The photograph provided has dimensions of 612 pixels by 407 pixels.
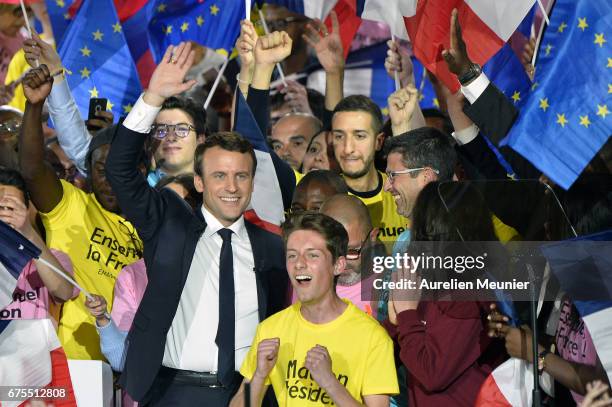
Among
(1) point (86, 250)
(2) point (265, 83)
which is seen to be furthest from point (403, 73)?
(1) point (86, 250)

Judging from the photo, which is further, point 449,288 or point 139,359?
point 139,359

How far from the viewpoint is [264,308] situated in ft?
18.2

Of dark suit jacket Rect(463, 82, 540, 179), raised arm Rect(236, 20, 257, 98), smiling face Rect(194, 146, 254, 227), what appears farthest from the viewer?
raised arm Rect(236, 20, 257, 98)

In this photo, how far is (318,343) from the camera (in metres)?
4.98

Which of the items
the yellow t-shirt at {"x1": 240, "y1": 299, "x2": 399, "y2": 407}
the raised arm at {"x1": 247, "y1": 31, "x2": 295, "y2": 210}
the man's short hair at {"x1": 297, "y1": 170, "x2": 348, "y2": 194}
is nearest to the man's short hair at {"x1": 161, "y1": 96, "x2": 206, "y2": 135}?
the raised arm at {"x1": 247, "y1": 31, "x2": 295, "y2": 210}

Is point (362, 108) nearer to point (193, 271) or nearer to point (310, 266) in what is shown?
point (193, 271)

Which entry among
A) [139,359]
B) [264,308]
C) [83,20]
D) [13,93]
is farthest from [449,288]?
[13,93]

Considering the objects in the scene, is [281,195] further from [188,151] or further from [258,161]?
[188,151]

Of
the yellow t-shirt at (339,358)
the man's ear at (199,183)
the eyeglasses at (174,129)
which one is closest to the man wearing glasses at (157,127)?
the eyeglasses at (174,129)

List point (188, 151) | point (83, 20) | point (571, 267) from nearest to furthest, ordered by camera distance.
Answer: point (571, 267)
point (188, 151)
point (83, 20)

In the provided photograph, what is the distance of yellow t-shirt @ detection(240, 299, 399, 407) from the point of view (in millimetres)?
4898

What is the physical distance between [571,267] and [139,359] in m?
1.97

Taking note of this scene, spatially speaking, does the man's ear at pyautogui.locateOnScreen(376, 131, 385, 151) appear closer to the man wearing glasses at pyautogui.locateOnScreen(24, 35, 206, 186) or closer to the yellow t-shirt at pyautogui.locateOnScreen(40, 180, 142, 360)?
the man wearing glasses at pyautogui.locateOnScreen(24, 35, 206, 186)

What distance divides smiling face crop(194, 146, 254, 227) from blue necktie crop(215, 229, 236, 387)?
14cm
